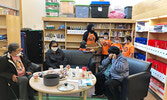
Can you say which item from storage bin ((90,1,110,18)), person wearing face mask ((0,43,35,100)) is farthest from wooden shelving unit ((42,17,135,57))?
person wearing face mask ((0,43,35,100))

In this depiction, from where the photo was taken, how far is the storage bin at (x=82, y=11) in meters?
4.89

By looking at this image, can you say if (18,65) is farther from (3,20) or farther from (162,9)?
(162,9)

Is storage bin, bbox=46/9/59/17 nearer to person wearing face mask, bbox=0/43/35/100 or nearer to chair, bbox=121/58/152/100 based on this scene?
person wearing face mask, bbox=0/43/35/100

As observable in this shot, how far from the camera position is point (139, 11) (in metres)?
3.91

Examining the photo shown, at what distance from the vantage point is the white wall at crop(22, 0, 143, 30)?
542 cm

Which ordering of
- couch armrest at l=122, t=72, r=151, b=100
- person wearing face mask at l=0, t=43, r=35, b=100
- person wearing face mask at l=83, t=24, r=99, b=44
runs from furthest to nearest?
person wearing face mask at l=83, t=24, r=99, b=44 < person wearing face mask at l=0, t=43, r=35, b=100 < couch armrest at l=122, t=72, r=151, b=100

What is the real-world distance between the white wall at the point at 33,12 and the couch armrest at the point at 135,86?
454cm

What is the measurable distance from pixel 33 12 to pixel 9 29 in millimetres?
2113

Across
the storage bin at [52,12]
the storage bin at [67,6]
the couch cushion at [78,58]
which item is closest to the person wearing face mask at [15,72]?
the couch cushion at [78,58]

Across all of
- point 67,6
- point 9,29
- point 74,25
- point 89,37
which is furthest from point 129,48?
point 9,29

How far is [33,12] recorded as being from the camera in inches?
216

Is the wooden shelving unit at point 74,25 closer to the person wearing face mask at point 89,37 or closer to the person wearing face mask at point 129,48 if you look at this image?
the person wearing face mask at point 89,37

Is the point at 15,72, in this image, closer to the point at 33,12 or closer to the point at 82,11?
the point at 82,11

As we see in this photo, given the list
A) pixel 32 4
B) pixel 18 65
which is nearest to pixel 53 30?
pixel 32 4
